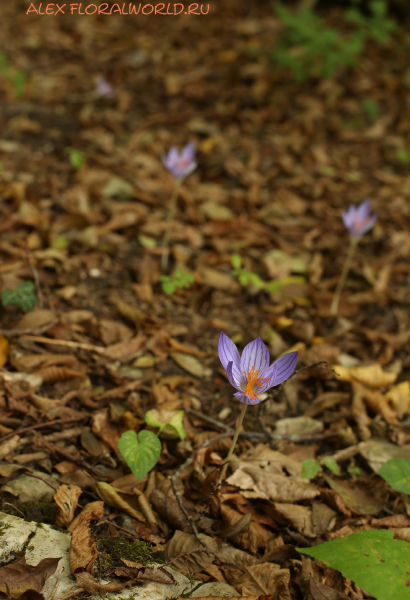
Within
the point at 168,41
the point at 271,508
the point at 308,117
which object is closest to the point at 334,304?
the point at 271,508

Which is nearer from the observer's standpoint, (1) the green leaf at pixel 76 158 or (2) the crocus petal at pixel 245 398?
(2) the crocus petal at pixel 245 398

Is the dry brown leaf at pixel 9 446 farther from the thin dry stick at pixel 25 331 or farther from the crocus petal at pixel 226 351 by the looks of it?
the crocus petal at pixel 226 351

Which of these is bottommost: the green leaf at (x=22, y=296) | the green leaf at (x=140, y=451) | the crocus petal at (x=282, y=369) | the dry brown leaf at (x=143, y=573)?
the dry brown leaf at (x=143, y=573)

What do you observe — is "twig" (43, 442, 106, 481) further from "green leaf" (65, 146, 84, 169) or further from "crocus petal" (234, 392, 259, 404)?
"green leaf" (65, 146, 84, 169)

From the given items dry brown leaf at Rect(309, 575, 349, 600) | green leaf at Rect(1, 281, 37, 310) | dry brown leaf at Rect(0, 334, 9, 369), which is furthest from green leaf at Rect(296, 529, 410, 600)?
green leaf at Rect(1, 281, 37, 310)

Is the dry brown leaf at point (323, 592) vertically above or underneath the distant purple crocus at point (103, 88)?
underneath

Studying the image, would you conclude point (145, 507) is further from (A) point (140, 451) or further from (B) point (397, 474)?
(B) point (397, 474)

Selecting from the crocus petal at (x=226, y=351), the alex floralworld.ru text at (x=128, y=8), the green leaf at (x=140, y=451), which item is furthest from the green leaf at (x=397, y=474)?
Result: the alex floralworld.ru text at (x=128, y=8)

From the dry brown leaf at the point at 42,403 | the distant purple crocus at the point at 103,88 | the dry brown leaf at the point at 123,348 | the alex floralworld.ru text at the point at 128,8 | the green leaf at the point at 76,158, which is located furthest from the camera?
the alex floralworld.ru text at the point at 128,8
